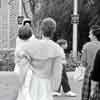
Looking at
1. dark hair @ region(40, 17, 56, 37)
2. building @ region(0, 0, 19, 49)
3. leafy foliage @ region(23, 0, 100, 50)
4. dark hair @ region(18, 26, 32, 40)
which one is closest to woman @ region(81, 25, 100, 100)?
dark hair @ region(40, 17, 56, 37)

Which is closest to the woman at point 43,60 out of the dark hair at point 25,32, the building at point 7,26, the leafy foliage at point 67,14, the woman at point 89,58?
the dark hair at point 25,32

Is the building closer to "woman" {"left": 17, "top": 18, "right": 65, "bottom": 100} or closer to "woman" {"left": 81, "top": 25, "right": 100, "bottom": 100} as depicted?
"woman" {"left": 81, "top": 25, "right": 100, "bottom": 100}

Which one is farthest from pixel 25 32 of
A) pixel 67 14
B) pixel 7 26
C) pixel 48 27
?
pixel 7 26

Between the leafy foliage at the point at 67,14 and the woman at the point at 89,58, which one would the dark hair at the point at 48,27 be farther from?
the leafy foliage at the point at 67,14

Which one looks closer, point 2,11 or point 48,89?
point 48,89

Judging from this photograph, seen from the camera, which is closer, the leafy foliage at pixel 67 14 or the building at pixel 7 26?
the leafy foliage at pixel 67 14

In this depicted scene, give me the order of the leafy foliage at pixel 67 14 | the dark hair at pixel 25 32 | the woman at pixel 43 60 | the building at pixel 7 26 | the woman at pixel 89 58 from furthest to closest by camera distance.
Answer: the building at pixel 7 26 → the leafy foliage at pixel 67 14 → the woman at pixel 89 58 → the dark hair at pixel 25 32 → the woman at pixel 43 60

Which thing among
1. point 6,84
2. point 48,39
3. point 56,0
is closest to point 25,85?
point 6,84

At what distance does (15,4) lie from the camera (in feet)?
96.2

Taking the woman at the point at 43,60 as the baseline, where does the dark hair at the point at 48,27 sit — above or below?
above

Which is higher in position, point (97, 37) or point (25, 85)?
point (97, 37)

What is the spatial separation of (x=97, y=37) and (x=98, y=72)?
144 centimetres

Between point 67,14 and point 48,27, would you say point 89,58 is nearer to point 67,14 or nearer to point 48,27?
point 48,27

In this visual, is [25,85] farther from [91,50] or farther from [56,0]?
[56,0]
